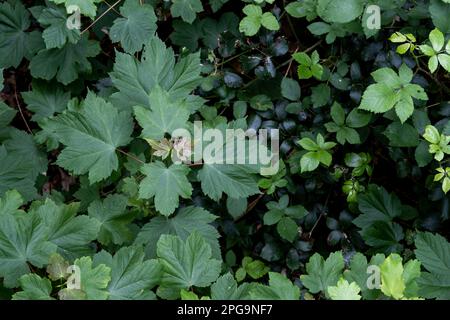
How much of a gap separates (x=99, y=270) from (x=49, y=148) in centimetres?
116

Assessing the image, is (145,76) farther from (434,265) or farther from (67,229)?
(434,265)

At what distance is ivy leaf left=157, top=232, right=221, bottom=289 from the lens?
1.86 m

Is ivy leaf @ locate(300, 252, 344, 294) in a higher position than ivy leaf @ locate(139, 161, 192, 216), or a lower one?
lower

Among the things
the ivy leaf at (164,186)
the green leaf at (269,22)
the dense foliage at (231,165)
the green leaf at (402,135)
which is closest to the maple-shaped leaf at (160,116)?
the dense foliage at (231,165)

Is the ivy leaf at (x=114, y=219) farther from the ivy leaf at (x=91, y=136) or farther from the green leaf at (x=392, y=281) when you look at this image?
the green leaf at (x=392, y=281)

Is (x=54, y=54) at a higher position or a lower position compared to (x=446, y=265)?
higher

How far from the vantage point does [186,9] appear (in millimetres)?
2711

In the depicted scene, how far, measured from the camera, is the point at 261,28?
106 inches

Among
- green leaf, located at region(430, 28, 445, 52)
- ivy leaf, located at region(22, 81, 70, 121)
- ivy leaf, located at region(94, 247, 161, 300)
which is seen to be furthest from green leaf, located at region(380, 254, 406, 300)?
ivy leaf, located at region(22, 81, 70, 121)

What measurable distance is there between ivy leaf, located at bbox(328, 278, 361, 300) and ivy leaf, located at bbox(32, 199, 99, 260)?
0.89 m

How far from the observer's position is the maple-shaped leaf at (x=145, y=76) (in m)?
2.21

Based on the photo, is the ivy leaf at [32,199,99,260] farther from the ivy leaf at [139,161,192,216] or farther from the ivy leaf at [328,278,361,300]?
the ivy leaf at [328,278,361,300]
